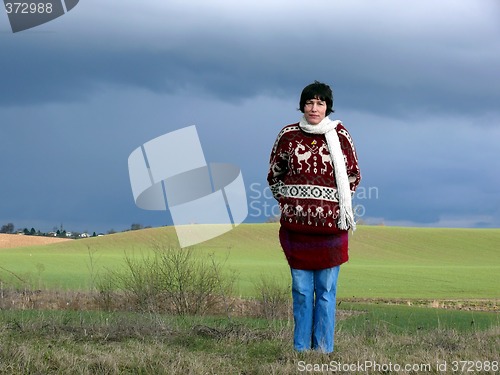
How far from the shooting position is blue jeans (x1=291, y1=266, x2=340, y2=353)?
7.57m

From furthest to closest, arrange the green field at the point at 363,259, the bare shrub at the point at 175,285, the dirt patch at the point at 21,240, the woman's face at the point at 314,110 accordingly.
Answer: the dirt patch at the point at 21,240, the green field at the point at 363,259, the bare shrub at the point at 175,285, the woman's face at the point at 314,110

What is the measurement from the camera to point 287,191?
7488 mm

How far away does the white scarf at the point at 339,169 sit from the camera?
7.40 metres

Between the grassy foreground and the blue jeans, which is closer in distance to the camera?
the grassy foreground

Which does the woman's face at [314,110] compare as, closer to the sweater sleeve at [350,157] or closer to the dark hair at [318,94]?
the dark hair at [318,94]

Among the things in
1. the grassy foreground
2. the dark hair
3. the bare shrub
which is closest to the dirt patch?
the bare shrub

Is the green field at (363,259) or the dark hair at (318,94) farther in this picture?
the green field at (363,259)

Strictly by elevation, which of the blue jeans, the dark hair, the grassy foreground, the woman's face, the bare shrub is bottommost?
the bare shrub

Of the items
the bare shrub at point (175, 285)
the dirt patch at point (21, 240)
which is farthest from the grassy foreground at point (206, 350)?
the dirt patch at point (21, 240)

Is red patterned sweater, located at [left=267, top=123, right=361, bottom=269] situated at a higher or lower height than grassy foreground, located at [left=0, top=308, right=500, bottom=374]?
higher

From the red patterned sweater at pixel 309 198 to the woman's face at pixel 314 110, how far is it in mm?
154

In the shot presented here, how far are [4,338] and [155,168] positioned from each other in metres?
4.03

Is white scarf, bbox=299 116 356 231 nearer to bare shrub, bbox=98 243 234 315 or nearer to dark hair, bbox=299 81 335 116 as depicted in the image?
dark hair, bbox=299 81 335 116

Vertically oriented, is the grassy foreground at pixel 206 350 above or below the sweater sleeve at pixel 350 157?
below
